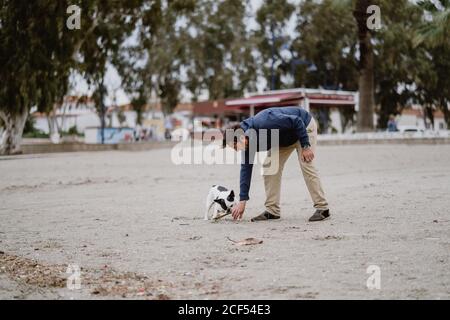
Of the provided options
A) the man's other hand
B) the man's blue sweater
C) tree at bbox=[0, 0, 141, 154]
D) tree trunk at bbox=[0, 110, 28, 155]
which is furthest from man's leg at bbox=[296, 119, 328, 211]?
tree trunk at bbox=[0, 110, 28, 155]

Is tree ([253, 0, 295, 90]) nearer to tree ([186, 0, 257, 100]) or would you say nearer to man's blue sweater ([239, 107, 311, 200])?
tree ([186, 0, 257, 100])

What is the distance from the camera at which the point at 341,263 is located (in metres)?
6.43

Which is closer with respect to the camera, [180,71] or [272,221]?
[272,221]

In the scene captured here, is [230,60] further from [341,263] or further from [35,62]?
[341,263]

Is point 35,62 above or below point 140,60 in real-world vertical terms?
below

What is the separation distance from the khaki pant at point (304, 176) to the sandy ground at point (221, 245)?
322 millimetres

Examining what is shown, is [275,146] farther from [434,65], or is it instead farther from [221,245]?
[434,65]

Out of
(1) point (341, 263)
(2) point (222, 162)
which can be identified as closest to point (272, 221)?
(1) point (341, 263)

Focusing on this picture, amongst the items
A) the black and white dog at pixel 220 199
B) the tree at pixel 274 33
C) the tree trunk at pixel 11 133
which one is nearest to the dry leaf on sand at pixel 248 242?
the black and white dog at pixel 220 199

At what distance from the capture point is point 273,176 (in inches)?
384

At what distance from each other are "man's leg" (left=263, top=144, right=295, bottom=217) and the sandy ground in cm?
30

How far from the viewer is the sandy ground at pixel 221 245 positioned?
5629mm

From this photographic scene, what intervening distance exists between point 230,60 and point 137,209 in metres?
52.2

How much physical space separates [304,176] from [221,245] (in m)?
2.36
